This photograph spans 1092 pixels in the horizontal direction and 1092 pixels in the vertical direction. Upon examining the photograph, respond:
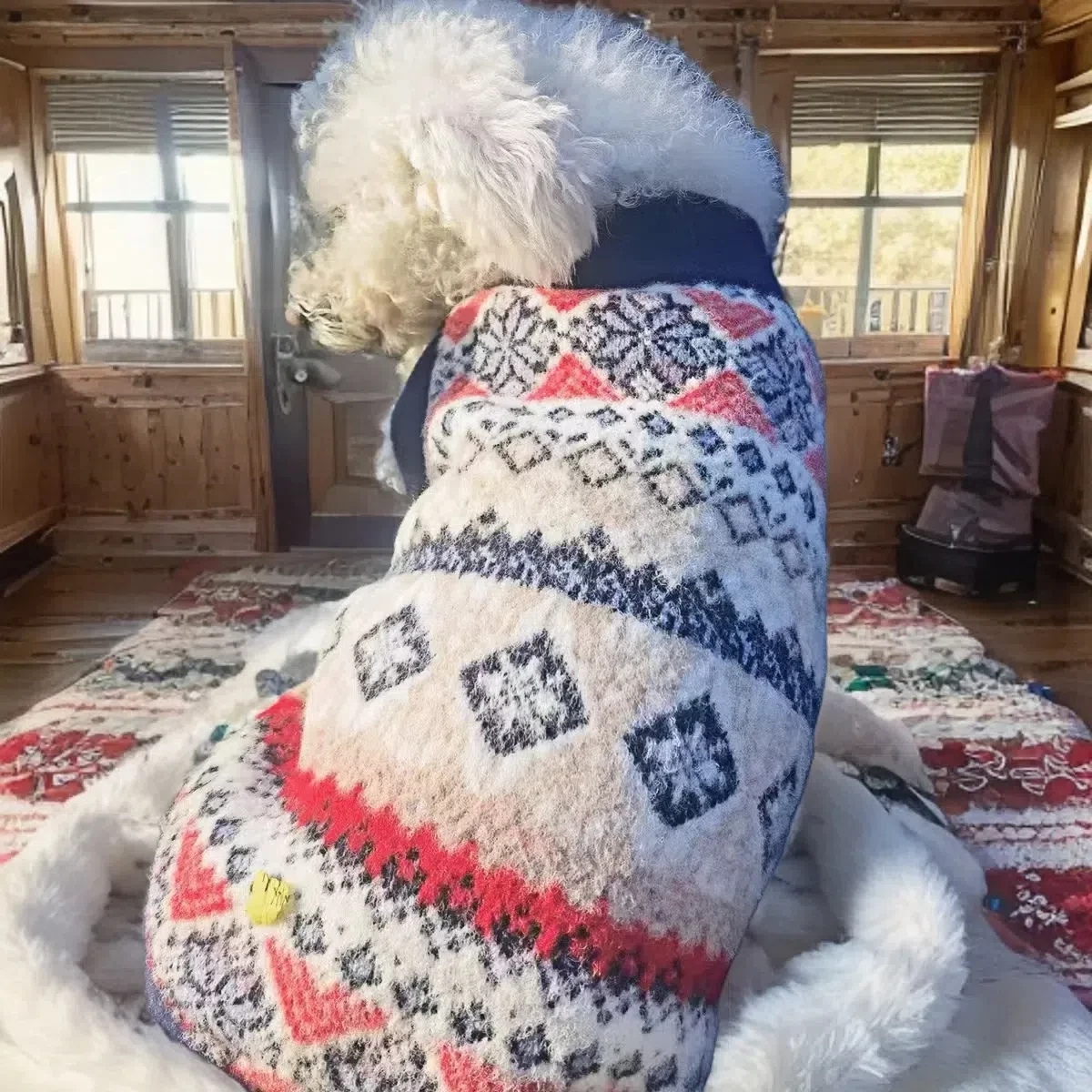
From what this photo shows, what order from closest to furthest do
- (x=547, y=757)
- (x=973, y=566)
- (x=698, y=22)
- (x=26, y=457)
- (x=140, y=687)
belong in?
(x=547, y=757) < (x=140, y=687) < (x=973, y=566) < (x=698, y=22) < (x=26, y=457)

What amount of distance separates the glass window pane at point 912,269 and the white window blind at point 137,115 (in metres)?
2.41

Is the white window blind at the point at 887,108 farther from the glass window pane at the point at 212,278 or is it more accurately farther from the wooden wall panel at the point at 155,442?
the wooden wall panel at the point at 155,442

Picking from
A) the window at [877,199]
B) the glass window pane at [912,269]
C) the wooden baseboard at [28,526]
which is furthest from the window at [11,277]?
the glass window pane at [912,269]

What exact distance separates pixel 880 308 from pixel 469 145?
11.2 feet

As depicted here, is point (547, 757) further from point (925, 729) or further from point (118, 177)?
point (118, 177)

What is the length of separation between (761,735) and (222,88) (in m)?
3.60

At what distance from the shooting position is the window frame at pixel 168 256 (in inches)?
144

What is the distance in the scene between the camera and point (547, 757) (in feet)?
2.13

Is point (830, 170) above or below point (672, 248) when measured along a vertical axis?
above

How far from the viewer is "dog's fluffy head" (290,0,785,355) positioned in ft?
2.50

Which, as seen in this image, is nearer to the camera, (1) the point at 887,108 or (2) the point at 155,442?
(1) the point at 887,108

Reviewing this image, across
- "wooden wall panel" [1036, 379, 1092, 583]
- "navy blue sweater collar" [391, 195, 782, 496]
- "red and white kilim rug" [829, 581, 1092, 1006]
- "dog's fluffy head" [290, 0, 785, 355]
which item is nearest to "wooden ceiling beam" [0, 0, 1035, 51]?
"wooden wall panel" [1036, 379, 1092, 583]

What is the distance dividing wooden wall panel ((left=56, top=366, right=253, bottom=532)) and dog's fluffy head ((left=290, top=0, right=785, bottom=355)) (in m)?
3.00

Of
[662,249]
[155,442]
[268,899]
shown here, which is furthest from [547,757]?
[155,442]
